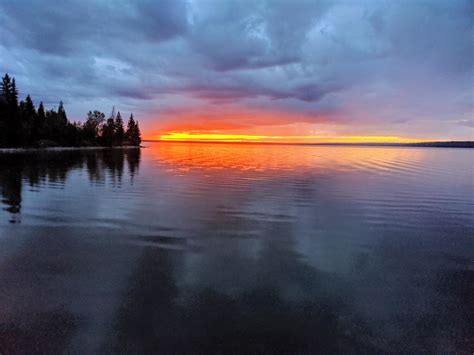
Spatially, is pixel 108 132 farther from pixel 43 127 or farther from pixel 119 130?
pixel 43 127

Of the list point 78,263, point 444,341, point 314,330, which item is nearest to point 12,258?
point 78,263

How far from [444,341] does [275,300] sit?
154 inches

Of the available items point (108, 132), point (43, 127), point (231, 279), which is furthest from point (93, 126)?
point (231, 279)

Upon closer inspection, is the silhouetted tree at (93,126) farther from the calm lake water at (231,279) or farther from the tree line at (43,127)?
the calm lake water at (231,279)

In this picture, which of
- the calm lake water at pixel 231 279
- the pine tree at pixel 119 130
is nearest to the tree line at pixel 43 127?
the pine tree at pixel 119 130

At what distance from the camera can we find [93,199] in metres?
21.5

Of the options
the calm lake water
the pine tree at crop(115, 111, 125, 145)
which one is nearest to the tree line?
the pine tree at crop(115, 111, 125, 145)

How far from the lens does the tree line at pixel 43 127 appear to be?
3875 inches

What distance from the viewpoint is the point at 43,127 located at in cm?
12131

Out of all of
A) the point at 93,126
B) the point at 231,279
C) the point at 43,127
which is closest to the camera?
the point at 231,279

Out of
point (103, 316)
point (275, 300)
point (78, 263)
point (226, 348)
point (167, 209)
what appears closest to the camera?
point (226, 348)

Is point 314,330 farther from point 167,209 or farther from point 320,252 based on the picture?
point 167,209

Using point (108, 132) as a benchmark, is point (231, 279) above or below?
below

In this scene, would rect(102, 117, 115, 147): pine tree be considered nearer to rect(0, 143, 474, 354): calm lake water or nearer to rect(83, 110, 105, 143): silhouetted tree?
rect(83, 110, 105, 143): silhouetted tree
